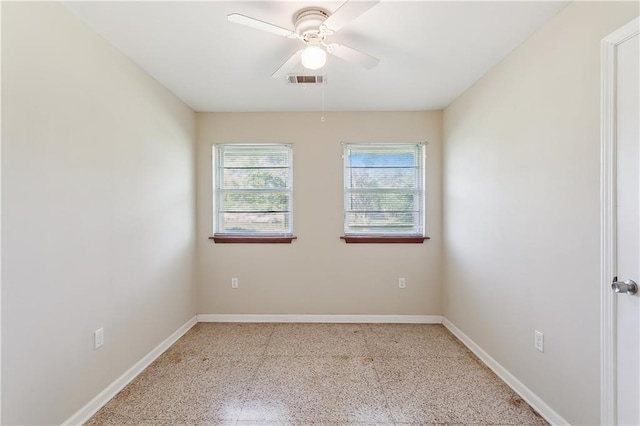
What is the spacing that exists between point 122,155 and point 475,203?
286 centimetres

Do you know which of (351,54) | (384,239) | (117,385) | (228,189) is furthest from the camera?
(228,189)

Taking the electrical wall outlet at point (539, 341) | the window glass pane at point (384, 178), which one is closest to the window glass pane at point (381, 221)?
the window glass pane at point (384, 178)

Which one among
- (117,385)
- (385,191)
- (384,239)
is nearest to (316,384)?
(117,385)

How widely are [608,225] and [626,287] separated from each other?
11.4 inches

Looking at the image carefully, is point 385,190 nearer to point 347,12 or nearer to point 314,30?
point 314,30

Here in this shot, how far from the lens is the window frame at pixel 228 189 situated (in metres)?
3.30

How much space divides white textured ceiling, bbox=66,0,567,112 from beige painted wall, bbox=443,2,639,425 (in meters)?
0.27

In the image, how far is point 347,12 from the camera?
1.37 m

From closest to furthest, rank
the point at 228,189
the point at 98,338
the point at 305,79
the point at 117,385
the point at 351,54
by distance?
the point at 351,54
the point at 98,338
the point at 117,385
the point at 305,79
the point at 228,189

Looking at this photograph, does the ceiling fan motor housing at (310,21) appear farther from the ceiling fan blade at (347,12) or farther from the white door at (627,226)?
the white door at (627,226)

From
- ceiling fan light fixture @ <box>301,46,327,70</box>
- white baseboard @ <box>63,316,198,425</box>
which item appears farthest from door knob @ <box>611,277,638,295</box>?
white baseboard @ <box>63,316,198,425</box>

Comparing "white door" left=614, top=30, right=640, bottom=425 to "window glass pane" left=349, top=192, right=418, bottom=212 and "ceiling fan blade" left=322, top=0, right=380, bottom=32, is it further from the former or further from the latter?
"window glass pane" left=349, top=192, right=418, bottom=212

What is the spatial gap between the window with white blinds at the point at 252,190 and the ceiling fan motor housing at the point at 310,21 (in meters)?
1.76

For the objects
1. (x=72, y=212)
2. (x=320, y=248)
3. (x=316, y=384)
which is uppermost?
(x=72, y=212)
